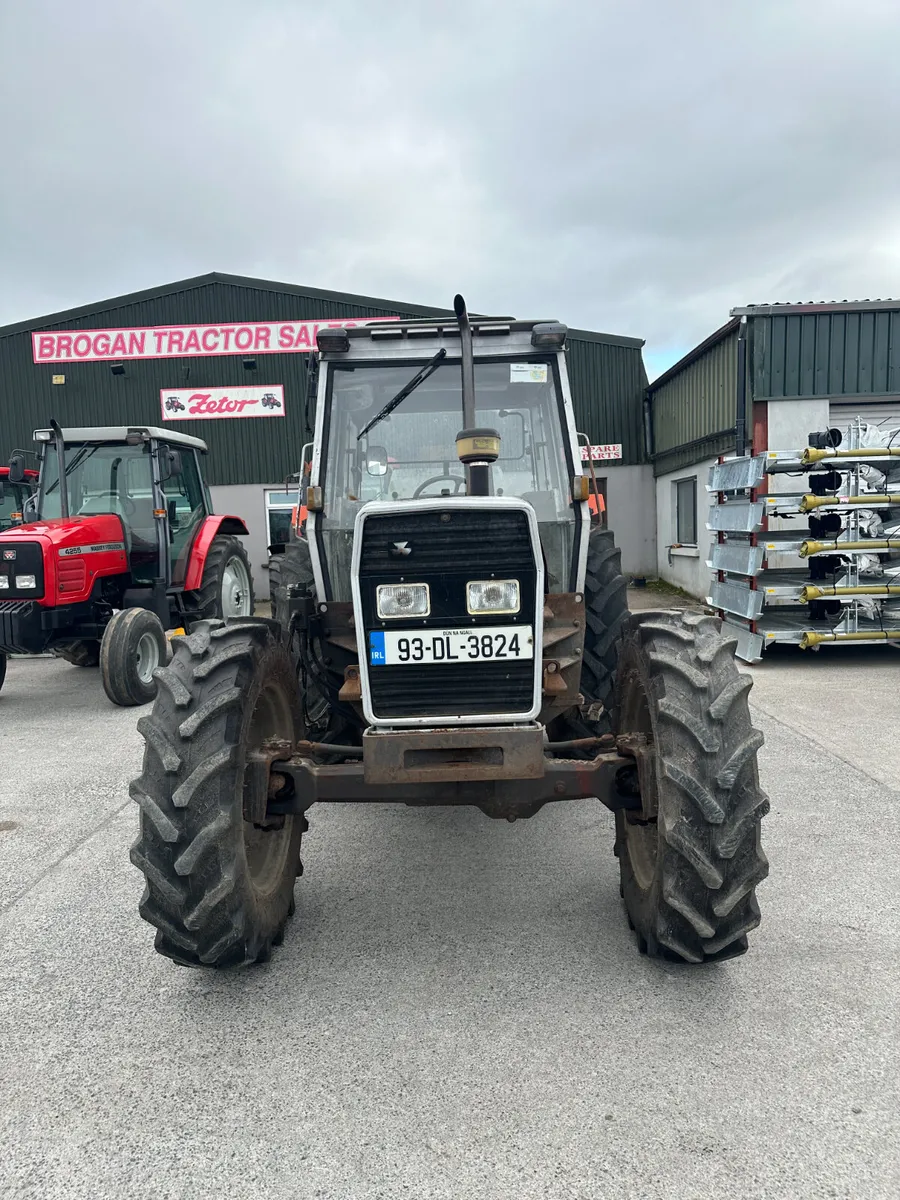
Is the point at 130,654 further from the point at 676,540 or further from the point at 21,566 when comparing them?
the point at 676,540

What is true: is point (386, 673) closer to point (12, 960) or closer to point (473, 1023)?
point (473, 1023)

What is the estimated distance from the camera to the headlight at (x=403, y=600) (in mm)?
2643

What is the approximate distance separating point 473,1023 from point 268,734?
1.23 m

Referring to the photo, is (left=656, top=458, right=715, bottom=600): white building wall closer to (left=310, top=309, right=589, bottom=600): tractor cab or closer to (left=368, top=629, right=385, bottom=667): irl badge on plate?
(left=310, top=309, right=589, bottom=600): tractor cab

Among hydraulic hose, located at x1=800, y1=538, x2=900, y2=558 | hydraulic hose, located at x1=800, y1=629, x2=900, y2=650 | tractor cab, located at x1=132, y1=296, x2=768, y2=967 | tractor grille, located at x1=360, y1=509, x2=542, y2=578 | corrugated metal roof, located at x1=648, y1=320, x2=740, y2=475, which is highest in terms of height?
corrugated metal roof, located at x1=648, y1=320, x2=740, y2=475

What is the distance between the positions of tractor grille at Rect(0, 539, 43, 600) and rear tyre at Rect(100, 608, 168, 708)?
0.70 meters

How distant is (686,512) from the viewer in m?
14.1

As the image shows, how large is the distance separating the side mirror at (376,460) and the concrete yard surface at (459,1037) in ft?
5.92

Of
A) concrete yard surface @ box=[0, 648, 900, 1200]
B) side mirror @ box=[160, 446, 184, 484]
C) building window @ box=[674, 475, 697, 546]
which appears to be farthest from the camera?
building window @ box=[674, 475, 697, 546]

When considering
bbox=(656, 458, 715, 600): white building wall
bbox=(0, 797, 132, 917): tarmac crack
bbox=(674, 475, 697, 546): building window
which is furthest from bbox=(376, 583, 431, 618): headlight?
bbox=(674, 475, 697, 546): building window

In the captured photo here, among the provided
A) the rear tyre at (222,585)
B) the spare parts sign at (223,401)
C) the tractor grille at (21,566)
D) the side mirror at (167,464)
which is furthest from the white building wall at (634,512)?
the tractor grille at (21,566)

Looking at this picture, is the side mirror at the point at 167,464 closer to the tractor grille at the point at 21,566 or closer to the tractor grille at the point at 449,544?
the tractor grille at the point at 21,566

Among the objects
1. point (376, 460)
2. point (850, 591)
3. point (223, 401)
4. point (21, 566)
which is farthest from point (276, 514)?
point (376, 460)

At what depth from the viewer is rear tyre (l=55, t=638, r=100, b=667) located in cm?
859
